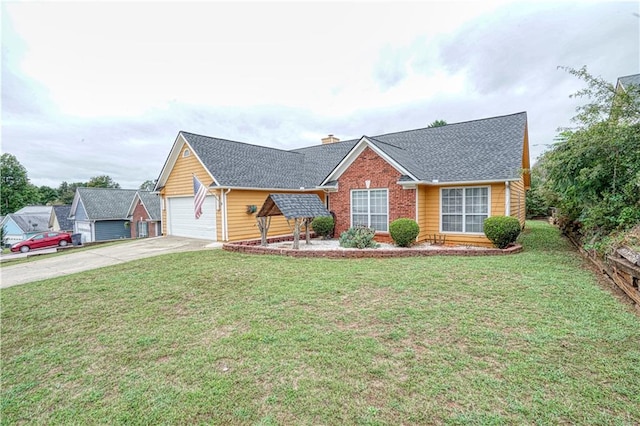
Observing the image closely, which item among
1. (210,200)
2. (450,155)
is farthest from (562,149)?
(210,200)

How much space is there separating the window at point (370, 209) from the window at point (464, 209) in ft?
7.64

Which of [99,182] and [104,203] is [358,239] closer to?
[104,203]

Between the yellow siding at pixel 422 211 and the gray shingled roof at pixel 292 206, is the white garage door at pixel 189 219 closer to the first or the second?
the gray shingled roof at pixel 292 206

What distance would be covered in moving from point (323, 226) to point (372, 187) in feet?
9.18

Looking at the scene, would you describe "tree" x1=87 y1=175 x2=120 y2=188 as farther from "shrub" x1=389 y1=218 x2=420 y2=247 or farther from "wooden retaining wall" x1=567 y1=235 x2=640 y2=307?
"wooden retaining wall" x1=567 y1=235 x2=640 y2=307

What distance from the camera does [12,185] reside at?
2270 inches

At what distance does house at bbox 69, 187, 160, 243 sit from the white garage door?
1432cm

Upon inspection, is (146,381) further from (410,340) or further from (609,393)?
(609,393)

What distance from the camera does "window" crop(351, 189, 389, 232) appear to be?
41.7ft

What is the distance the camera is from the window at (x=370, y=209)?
12.7 meters

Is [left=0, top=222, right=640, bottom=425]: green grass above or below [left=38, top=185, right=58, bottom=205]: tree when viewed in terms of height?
below

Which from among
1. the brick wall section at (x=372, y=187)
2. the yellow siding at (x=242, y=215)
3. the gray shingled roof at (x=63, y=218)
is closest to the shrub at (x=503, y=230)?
the brick wall section at (x=372, y=187)

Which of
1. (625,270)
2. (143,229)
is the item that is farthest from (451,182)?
(143,229)

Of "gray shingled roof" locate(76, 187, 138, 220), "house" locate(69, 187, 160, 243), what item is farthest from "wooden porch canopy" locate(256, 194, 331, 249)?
"gray shingled roof" locate(76, 187, 138, 220)
